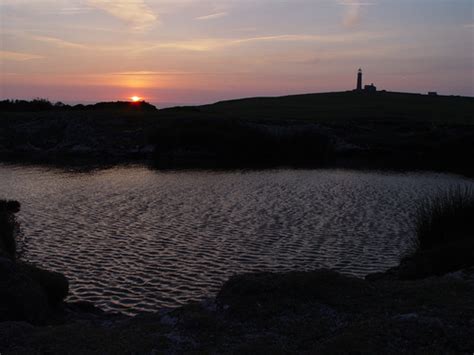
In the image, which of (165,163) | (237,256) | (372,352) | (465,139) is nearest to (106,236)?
(237,256)

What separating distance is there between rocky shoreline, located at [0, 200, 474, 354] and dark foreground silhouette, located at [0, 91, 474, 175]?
1999 inches

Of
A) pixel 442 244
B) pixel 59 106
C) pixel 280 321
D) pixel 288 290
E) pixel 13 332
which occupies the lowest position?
pixel 442 244

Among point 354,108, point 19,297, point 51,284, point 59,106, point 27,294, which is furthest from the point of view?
point 354,108

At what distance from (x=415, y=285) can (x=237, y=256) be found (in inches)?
446

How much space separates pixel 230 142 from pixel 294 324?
69.2 meters

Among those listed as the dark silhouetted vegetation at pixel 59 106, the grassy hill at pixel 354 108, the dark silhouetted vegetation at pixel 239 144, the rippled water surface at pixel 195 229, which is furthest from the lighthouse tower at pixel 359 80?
the rippled water surface at pixel 195 229

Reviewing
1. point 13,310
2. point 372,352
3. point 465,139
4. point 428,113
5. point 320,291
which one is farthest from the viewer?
point 428,113

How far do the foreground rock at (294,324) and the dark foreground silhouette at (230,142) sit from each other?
169 feet

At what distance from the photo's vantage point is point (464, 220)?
74.7ft

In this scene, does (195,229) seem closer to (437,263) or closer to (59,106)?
(437,263)

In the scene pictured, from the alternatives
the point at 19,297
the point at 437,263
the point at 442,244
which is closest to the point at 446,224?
the point at 442,244

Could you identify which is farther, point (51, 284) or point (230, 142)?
point (230, 142)

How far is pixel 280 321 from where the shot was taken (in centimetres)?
1109

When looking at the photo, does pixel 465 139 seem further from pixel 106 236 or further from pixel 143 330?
pixel 143 330
